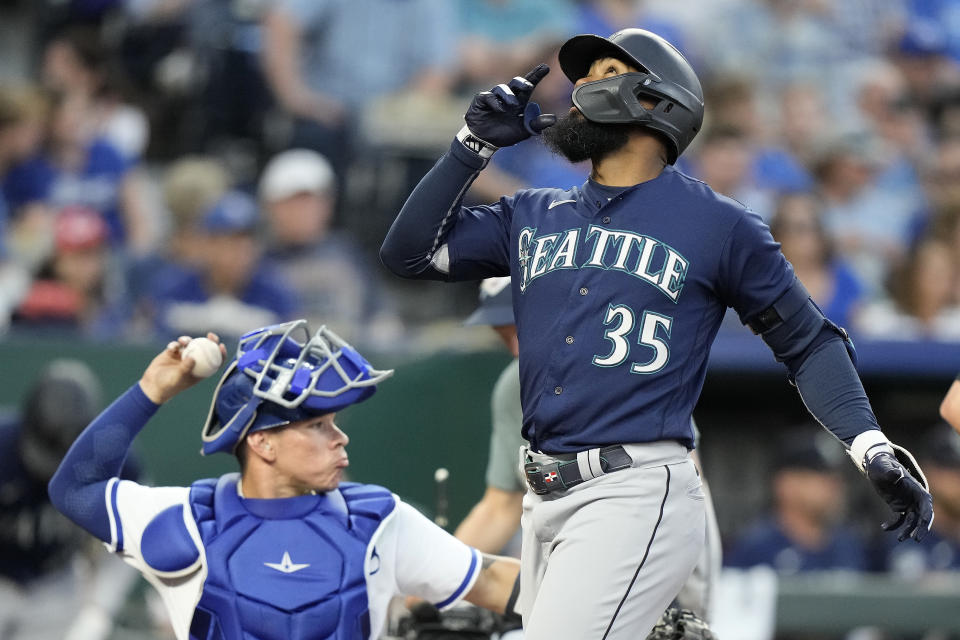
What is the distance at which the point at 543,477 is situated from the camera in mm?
3285

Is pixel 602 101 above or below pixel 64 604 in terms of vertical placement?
above

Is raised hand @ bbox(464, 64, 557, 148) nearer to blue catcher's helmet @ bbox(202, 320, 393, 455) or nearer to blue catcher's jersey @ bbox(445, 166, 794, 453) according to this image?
blue catcher's jersey @ bbox(445, 166, 794, 453)

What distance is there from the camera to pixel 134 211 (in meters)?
8.13

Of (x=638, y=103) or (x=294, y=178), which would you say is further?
(x=294, y=178)

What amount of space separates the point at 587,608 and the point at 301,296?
Answer: 441 cm

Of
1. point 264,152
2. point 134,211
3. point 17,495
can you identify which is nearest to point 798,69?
point 264,152

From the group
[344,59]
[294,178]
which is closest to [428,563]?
[294,178]

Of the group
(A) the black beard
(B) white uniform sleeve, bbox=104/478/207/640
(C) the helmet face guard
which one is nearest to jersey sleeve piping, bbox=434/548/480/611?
(B) white uniform sleeve, bbox=104/478/207/640

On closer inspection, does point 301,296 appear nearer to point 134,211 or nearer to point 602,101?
point 134,211

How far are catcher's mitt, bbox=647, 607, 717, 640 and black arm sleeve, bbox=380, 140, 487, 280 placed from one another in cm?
103

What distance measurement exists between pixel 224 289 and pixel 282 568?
3.60 m

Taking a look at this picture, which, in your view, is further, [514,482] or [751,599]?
[751,599]

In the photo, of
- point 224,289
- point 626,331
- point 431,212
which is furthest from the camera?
point 224,289

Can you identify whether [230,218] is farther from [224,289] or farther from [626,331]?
[626,331]
